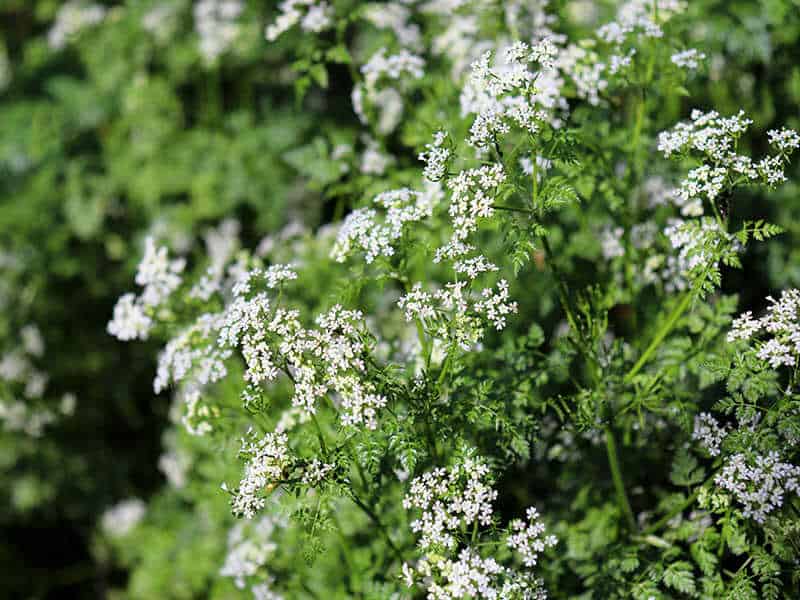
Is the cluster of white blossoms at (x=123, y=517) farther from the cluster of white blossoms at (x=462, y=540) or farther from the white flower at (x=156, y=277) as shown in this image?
the cluster of white blossoms at (x=462, y=540)

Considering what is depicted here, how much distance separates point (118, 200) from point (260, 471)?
Result: 152 inches

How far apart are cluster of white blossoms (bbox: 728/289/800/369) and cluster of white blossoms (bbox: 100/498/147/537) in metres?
3.75

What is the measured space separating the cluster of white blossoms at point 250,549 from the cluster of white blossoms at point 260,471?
87 cm

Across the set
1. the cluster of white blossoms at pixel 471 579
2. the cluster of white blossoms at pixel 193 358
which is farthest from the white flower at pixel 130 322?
the cluster of white blossoms at pixel 471 579

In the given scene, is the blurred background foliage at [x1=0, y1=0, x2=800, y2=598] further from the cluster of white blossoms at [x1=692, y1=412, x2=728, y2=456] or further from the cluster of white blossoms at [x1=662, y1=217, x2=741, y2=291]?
the cluster of white blossoms at [x1=692, y1=412, x2=728, y2=456]

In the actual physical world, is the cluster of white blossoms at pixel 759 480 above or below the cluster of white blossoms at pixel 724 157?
below

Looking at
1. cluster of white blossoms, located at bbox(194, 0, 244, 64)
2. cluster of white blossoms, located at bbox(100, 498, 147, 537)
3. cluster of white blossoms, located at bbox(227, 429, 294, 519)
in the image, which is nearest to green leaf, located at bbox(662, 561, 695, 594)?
cluster of white blossoms, located at bbox(227, 429, 294, 519)

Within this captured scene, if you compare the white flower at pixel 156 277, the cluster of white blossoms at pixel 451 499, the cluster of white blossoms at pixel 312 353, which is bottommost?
the cluster of white blossoms at pixel 451 499

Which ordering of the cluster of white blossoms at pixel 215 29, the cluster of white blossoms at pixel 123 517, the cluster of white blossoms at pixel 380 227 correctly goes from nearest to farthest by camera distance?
the cluster of white blossoms at pixel 380 227 < the cluster of white blossoms at pixel 123 517 < the cluster of white blossoms at pixel 215 29

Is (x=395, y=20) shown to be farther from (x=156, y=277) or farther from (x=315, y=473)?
(x=315, y=473)

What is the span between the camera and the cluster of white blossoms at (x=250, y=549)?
10.3 ft

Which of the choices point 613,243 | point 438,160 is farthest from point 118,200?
point 438,160

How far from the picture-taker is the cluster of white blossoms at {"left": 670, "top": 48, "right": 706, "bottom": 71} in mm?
2986

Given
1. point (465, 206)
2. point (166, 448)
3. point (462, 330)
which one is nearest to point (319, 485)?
point (462, 330)
